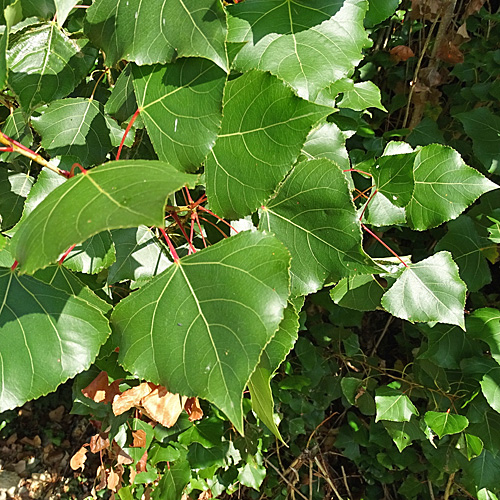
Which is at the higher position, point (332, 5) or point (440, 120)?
point (332, 5)

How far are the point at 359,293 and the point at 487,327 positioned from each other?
0.44 m

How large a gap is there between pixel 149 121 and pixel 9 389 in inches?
16.7

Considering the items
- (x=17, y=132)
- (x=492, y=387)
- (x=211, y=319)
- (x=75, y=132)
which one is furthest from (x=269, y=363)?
(x=492, y=387)

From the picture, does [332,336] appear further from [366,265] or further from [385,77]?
[366,265]

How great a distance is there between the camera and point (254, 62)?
2.36ft

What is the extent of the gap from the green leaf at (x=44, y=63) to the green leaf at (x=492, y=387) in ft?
4.16

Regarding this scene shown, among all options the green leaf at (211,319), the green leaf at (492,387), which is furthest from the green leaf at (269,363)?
the green leaf at (492,387)

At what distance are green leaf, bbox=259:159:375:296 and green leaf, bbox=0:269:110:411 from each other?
320 millimetres

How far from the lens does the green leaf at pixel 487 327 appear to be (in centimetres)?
122

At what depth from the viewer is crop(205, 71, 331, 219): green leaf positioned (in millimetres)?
630

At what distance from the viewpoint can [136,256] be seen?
0.87 metres

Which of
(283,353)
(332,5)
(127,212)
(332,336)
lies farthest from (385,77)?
(127,212)

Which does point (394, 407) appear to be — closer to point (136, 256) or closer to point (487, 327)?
point (487, 327)

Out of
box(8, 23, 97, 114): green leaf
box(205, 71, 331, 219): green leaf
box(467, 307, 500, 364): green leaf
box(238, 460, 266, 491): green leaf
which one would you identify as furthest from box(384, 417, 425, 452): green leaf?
box(8, 23, 97, 114): green leaf
